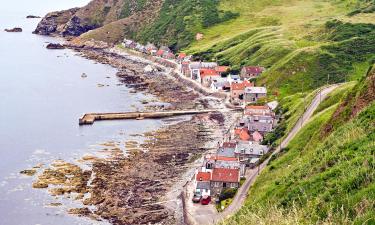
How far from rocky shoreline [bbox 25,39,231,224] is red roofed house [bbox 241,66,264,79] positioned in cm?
2914

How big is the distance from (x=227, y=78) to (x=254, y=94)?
2402 cm

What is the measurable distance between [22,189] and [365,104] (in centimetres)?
5246

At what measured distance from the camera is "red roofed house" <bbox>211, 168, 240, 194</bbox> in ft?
233

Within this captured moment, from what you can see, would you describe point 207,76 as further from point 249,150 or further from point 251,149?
point 249,150

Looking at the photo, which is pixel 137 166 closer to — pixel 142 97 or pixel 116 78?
pixel 142 97

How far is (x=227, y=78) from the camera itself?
153 metres

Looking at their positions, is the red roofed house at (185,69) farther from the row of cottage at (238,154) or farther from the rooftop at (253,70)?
the row of cottage at (238,154)

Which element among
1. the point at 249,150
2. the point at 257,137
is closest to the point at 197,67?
the point at 257,137

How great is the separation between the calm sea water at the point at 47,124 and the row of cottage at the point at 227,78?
74.8 ft

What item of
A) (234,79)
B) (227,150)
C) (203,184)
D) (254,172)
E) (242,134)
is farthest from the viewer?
(234,79)

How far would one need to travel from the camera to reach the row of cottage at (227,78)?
430 ft

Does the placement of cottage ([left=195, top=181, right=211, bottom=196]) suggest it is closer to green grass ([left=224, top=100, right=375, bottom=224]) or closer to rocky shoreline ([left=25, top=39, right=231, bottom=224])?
rocky shoreline ([left=25, top=39, right=231, bottom=224])

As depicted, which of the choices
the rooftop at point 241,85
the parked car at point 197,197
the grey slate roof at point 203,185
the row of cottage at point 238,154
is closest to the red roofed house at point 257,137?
the row of cottage at point 238,154

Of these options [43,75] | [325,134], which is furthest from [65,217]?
[43,75]
